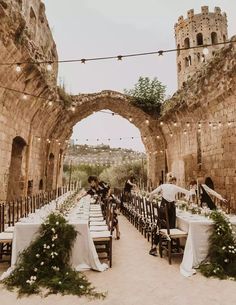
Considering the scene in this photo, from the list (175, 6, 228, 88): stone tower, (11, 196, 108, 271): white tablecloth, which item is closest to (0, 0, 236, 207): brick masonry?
(11, 196, 108, 271): white tablecloth

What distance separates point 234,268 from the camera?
420 centimetres

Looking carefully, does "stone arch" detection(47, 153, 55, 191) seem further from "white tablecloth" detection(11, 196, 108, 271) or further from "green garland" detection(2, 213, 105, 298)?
"green garland" detection(2, 213, 105, 298)

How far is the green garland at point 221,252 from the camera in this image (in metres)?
4.18

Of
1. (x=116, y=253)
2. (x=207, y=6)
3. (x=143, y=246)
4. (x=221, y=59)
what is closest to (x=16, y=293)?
(x=116, y=253)

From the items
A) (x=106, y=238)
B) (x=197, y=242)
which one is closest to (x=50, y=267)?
(x=106, y=238)

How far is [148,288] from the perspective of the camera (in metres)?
3.75

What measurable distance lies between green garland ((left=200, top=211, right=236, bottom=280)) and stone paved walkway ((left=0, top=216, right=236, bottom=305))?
249mm

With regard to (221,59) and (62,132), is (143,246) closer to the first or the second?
(221,59)

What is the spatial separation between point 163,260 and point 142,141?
1385cm

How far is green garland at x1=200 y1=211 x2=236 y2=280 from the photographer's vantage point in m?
4.18

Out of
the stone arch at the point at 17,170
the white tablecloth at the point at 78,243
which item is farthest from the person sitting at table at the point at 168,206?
the stone arch at the point at 17,170

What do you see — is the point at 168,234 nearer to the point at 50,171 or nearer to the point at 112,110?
the point at 50,171

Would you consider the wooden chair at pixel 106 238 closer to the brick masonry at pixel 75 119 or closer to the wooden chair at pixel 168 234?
the wooden chair at pixel 168 234

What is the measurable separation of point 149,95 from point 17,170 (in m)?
9.42
